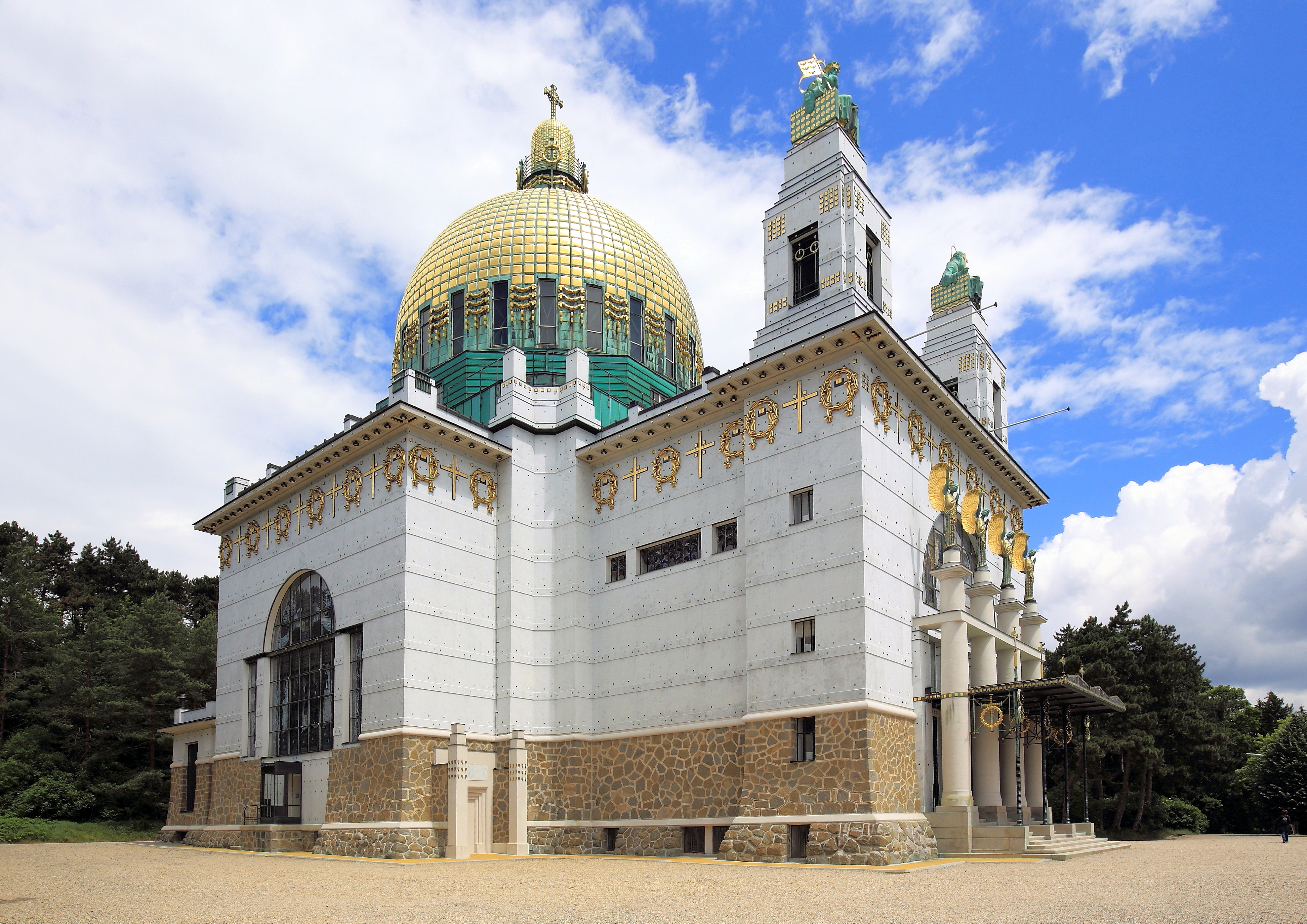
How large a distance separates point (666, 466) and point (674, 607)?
12.8 feet

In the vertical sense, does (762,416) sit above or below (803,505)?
above

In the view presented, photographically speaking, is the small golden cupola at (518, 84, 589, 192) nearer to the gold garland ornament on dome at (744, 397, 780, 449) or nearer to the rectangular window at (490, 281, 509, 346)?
the rectangular window at (490, 281, 509, 346)

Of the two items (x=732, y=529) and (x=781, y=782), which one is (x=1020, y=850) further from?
(x=732, y=529)

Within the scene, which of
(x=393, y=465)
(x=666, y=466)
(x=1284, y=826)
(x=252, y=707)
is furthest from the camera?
(x=1284, y=826)

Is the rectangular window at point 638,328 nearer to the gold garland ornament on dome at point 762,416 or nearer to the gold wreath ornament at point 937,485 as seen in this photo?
the gold garland ornament on dome at point 762,416

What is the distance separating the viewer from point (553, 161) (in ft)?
133

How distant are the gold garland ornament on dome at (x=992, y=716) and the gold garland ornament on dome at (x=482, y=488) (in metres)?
14.1

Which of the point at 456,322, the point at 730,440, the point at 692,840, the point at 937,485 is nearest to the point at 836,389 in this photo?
the point at 730,440

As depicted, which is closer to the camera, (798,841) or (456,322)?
(798,841)

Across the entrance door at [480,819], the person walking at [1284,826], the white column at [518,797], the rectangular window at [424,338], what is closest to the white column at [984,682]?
the white column at [518,797]

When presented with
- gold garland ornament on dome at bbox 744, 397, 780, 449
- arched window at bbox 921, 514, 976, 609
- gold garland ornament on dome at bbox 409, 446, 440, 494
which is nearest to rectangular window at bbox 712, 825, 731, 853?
arched window at bbox 921, 514, 976, 609

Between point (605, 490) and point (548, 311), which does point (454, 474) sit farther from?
point (548, 311)

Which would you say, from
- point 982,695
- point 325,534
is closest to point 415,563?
point 325,534

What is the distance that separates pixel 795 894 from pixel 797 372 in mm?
12873
